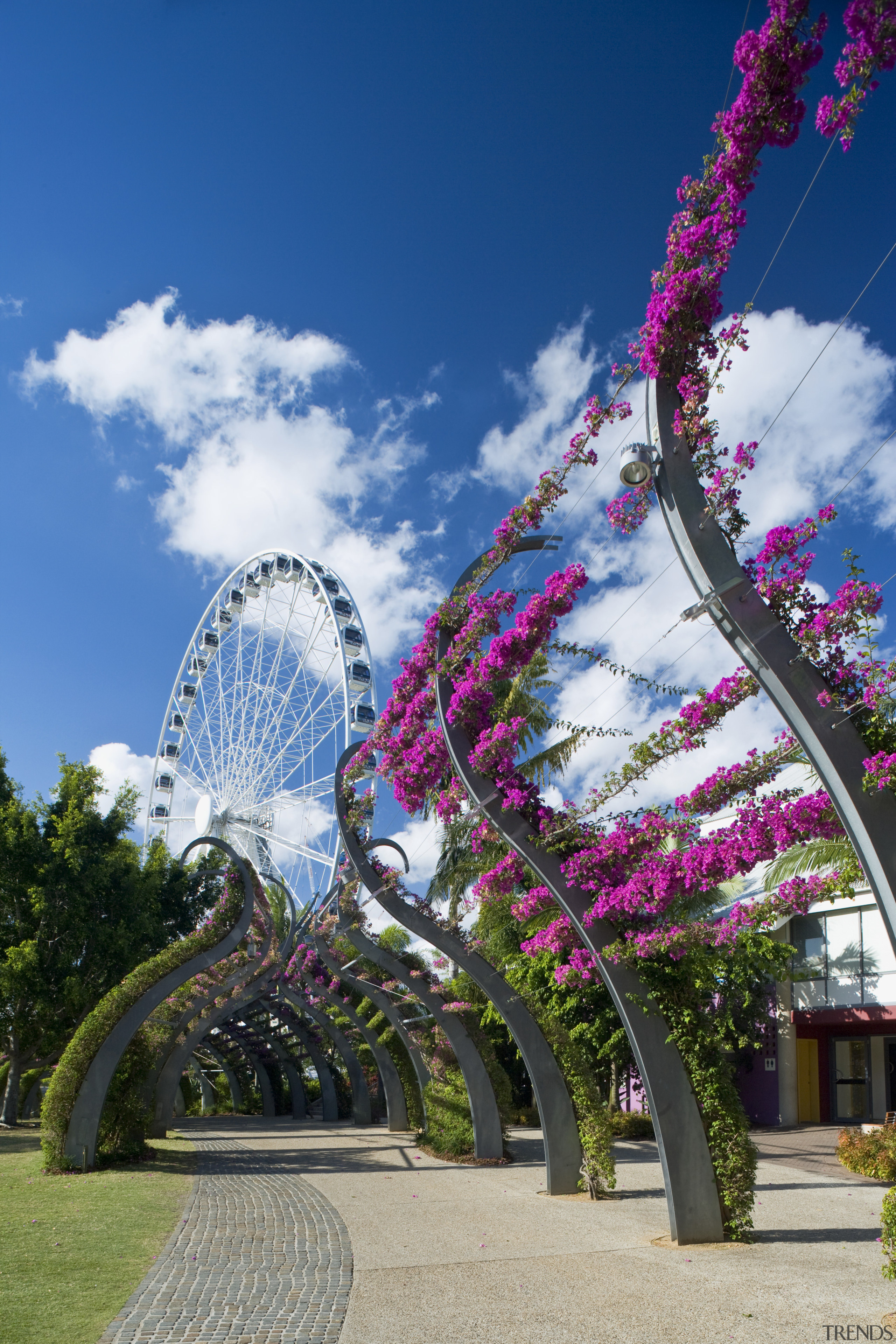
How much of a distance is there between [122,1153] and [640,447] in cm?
1435

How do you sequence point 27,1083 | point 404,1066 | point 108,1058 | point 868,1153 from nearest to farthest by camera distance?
point 108,1058 < point 868,1153 < point 404,1066 < point 27,1083

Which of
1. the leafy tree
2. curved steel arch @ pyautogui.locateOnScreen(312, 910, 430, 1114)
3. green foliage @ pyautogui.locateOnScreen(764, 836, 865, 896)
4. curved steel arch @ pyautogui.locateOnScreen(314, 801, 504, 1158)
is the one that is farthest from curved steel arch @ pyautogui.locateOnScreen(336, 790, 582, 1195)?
the leafy tree

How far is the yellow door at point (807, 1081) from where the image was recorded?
921 inches

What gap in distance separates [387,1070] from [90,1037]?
9268 mm

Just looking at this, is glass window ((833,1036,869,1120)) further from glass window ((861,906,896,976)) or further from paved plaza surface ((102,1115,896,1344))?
paved plaza surface ((102,1115,896,1344))

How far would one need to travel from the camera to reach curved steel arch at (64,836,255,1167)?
14.0 meters

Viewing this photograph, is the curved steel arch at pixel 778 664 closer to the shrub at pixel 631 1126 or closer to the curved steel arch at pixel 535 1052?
the curved steel arch at pixel 535 1052

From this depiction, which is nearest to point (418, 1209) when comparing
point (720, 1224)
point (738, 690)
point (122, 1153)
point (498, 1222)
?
point (498, 1222)

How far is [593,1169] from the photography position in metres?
11.4

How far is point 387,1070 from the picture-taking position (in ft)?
71.9

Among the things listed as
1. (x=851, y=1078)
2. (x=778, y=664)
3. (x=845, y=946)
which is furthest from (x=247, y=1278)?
(x=851, y=1078)

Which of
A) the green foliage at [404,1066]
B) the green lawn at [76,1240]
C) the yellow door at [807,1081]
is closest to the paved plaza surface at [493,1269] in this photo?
the green lawn at [76,1240]

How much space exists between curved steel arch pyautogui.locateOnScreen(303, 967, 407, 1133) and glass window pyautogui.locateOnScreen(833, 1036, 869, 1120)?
10.7 meters

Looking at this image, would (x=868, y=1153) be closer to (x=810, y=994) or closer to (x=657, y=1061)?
(x=810, y=994)
